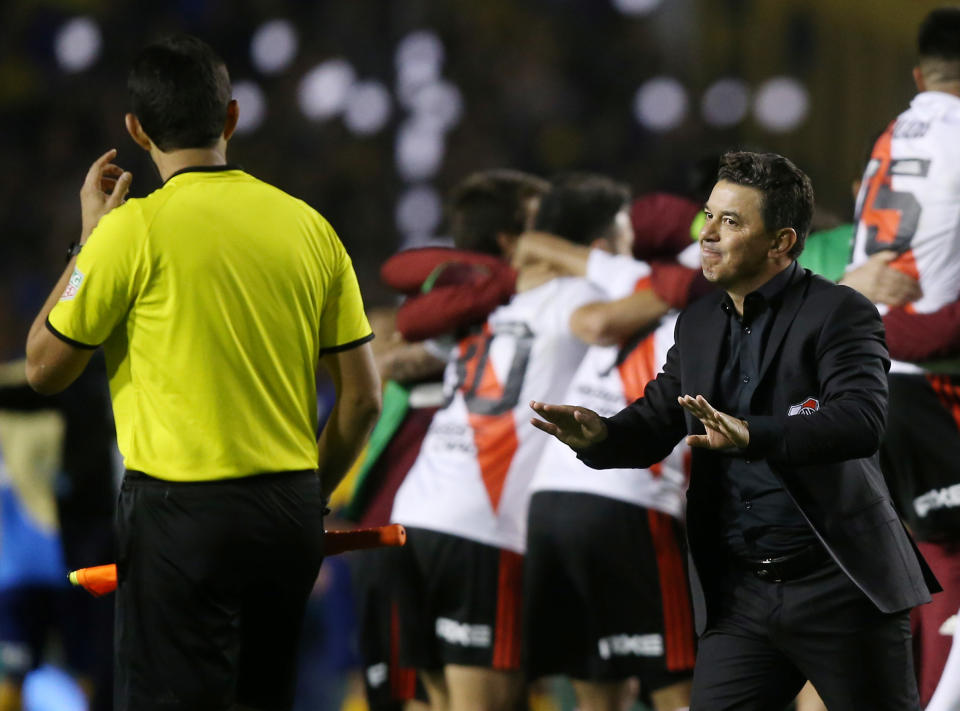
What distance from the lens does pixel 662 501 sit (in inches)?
193

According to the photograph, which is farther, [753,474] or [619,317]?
[619,317]

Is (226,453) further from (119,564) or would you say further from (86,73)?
(86,73)

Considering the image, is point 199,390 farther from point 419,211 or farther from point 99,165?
point 419,211

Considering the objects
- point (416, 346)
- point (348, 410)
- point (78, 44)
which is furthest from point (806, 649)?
point (78, 44)

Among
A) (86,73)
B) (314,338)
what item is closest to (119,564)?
(314,338)

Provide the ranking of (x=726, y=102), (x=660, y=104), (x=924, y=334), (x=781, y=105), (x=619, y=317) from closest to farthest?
(x=924, y=334)
(x=619, y=317)
(x=781, y=105)
(x=726, y=102)
(x=660, y=104)

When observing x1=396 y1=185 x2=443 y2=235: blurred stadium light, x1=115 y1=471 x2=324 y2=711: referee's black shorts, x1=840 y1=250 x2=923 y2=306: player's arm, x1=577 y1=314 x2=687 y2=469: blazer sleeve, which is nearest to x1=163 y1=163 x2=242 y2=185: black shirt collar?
x1=115 y1=471 x2=324 y2=711: referee's black shorts

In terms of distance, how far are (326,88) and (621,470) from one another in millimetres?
9129

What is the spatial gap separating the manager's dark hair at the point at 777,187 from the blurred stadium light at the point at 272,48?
10.7 meters

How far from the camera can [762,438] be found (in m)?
2.92

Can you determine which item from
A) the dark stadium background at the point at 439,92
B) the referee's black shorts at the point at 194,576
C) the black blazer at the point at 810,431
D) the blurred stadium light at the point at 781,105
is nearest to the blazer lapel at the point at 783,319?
the black blazer at the point at 810,431

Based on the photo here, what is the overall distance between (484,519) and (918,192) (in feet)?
5.96

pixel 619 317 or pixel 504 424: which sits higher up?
pixel 619 317

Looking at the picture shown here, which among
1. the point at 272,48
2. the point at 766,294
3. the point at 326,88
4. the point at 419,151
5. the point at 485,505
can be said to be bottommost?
the point at 485,505
